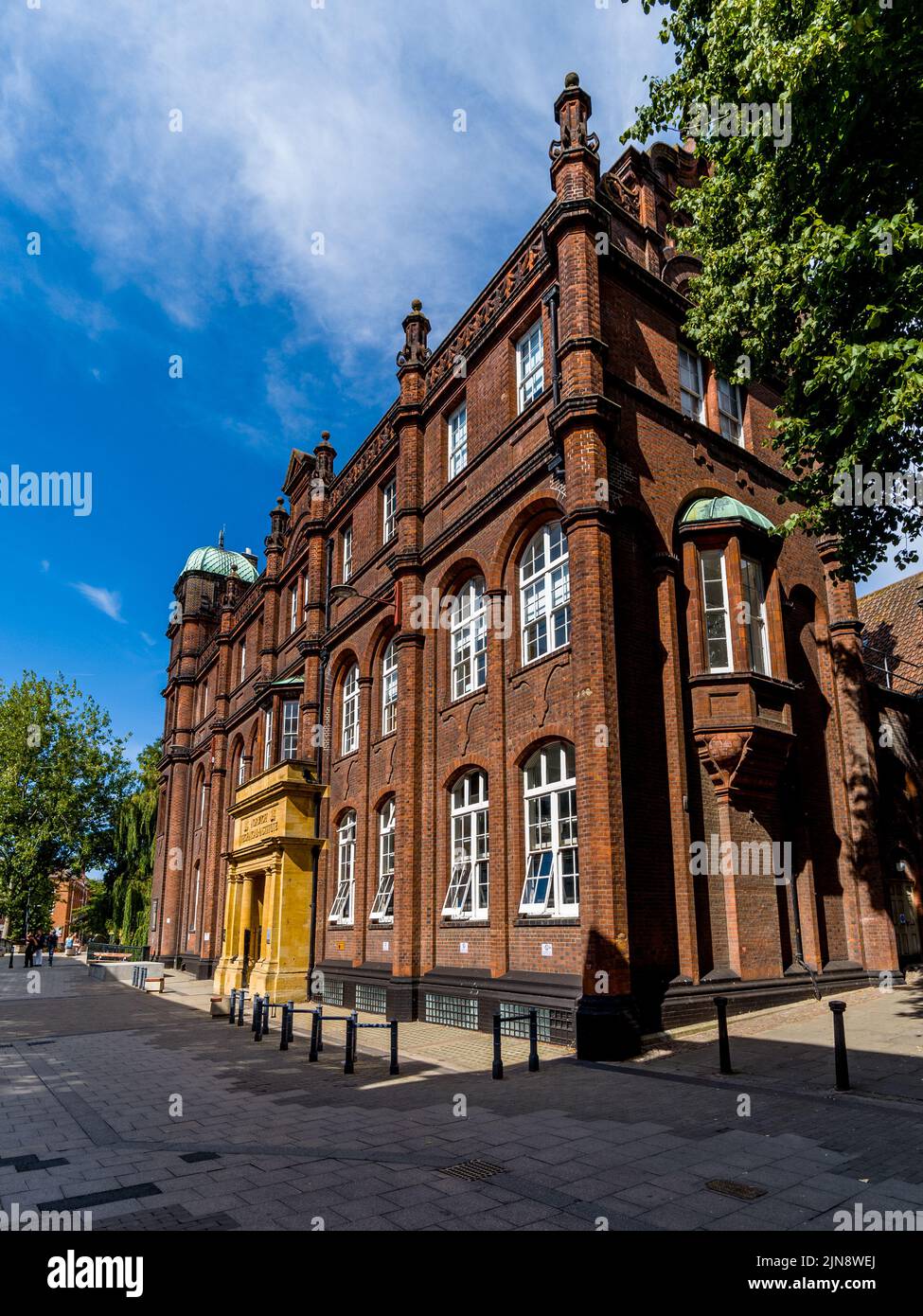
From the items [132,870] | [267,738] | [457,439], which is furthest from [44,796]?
[457,439]

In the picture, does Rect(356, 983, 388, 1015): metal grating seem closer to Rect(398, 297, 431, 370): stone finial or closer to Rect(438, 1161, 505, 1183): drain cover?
Rect(438, 1161, 505, 1183): drain cover

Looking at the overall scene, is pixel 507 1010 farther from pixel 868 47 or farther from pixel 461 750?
pixel 868 47

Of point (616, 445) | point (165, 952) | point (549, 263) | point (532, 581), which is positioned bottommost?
point (165, 952)

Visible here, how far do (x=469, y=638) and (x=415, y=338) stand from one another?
809cm

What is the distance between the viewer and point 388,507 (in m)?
22.6

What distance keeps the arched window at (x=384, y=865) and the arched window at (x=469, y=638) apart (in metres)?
4.01

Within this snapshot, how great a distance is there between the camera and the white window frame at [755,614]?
14992mm

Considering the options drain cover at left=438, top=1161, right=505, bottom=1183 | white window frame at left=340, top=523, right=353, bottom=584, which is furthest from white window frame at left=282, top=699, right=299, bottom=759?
drain cover at left=438, top=1161, right=505, bottom=1183

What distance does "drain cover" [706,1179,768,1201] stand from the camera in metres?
5.75
